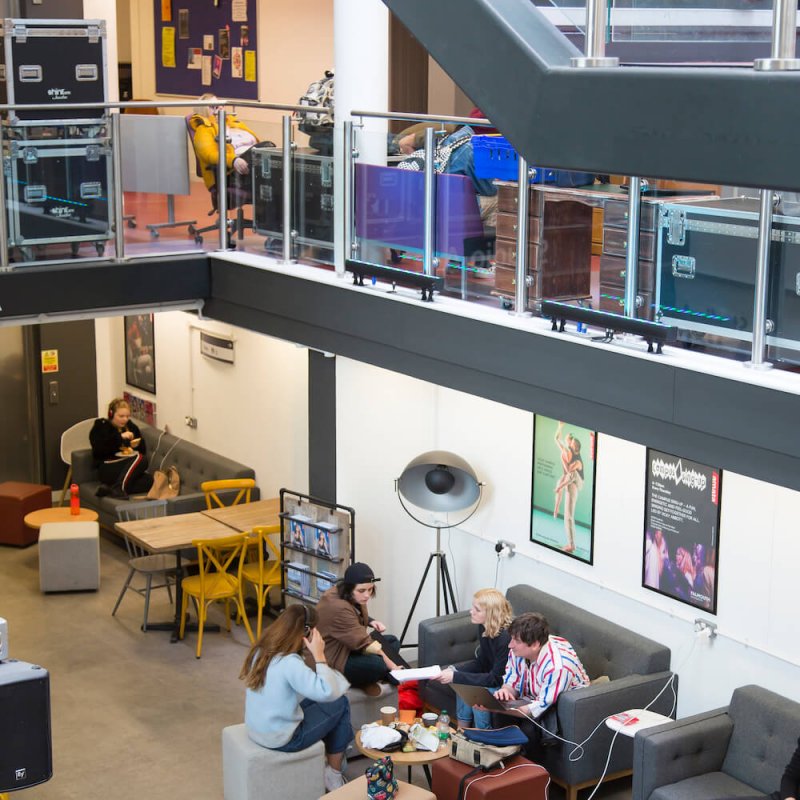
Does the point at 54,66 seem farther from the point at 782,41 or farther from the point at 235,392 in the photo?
the point at 782,41

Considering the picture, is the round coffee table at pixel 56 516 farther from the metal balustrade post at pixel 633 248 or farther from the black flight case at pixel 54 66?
the metal balustrade post at pixel 633 248

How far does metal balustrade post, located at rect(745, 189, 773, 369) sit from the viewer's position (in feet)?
17.6

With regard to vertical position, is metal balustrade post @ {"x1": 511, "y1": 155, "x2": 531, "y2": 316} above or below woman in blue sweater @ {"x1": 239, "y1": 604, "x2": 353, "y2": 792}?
above

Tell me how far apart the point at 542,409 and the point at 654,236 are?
126 centimetres

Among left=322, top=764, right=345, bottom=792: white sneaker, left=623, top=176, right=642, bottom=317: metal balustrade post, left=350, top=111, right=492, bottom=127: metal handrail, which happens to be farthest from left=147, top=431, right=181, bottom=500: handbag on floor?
left=623, top=176, right=642, bottom=317: metal balustrade post

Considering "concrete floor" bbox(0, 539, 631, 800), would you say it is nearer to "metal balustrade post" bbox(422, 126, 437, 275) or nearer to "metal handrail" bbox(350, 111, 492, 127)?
"metal balustrade post" bbox(422, 126, 437, 275)

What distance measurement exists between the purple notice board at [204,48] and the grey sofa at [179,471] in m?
4.54

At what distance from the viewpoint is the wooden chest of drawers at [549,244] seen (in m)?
6.50

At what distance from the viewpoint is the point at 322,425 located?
392 inches

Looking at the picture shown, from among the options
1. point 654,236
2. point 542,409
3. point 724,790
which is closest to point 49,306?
point 542,409

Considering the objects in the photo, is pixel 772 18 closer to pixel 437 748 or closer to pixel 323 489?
pixel 437 748

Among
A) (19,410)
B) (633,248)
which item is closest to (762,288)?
(633,248)

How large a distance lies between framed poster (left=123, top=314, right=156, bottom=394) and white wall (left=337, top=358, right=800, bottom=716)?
3.68 meters

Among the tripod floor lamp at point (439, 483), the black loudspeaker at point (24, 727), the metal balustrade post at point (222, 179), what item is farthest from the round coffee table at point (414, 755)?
the metal balustrade post at point (222, 179)
